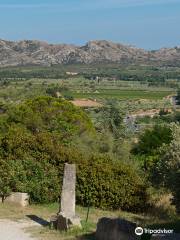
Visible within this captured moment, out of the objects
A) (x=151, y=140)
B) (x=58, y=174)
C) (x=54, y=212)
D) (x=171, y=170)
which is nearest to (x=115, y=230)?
(x=54, y=212)

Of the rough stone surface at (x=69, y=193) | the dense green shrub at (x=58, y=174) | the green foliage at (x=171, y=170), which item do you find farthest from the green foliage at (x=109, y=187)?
the rough stone surface at (x=69, y=193)

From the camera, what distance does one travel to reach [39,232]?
41.7 ft

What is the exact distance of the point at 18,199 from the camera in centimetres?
1675

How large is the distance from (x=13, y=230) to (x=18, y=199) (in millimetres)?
3819

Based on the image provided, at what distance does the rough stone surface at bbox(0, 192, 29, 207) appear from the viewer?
54.7ft

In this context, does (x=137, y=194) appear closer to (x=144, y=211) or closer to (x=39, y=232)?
(x=144, y=211)

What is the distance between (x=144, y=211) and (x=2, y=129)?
14751mm

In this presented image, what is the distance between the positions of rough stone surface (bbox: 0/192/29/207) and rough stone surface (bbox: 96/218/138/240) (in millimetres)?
5770

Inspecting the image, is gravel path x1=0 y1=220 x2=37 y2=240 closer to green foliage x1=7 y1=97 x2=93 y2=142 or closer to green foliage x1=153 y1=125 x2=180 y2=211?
green foliage x1=153 y1=125 x2=180 y2=211

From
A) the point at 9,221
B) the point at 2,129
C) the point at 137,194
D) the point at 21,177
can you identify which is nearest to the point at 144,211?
the point at 137,194

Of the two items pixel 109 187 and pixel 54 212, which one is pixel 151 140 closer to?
pixel 109 187

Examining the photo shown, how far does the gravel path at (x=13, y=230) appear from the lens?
12.1 metres

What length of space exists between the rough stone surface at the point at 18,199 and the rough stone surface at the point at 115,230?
5.77m

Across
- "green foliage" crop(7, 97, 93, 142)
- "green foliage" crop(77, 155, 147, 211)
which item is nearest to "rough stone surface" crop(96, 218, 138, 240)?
"green foliage" crop(77, 155, 147, 211)
